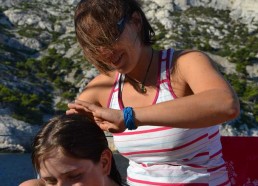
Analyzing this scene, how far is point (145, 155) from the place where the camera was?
166 centimetres

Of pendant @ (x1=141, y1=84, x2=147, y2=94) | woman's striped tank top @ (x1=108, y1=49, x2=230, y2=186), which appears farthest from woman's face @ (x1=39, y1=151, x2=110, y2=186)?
pendant @ (x1=141, y1=84, x2=147, y2=94)

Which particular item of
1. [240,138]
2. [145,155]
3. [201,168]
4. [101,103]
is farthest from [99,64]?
[240,138]

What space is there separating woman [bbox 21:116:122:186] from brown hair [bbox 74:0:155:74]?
0.68 feet

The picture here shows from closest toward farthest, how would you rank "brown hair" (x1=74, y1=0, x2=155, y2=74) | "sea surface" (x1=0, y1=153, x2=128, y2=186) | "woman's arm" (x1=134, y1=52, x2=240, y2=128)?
1. "woman's arm" (x1=134, y1=52, x2=240, y2=128)
2. "brown hair" (x1=74, y1=0, x2=155, y2=74)
3. "sea surface" (x1=0, y1=153, x2=128, y2=186)

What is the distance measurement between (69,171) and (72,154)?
48mm

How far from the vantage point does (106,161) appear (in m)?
1.53

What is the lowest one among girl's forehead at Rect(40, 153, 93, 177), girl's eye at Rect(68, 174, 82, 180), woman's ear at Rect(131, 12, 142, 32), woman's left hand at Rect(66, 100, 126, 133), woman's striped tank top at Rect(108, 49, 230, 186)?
woman's striped tank top at Rect(108, 49, 230, 186)

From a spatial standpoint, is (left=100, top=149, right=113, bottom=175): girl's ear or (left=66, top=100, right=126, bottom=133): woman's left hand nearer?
(left=66, top=100, right=126, bottom=133): woman's left hand

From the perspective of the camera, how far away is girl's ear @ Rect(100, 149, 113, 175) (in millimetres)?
1513

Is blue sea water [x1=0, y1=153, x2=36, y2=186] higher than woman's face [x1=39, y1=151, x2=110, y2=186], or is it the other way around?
woman's face [x1=39, y1=151, x2=110, y2=186]

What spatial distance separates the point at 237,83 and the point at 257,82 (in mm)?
2704

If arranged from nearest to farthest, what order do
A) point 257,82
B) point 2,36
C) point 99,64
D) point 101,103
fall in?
point 99,64 → point 101,103 → point 257,82 → point 2,36

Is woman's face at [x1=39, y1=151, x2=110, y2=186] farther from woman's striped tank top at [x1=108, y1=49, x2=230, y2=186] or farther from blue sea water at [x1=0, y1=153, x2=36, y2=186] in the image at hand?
blue sea water at [x1=0, y1=153, x2=36, y2=186]

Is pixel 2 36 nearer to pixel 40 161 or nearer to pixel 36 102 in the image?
pixel 36 102
